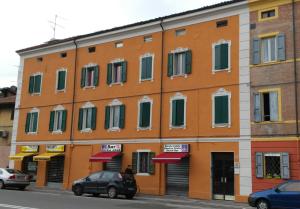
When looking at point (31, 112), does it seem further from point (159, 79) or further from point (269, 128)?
point (269, 128)

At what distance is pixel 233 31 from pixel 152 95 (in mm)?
6552

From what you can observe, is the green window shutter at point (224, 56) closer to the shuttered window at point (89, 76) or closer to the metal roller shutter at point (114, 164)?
the metal roller shutter at point (114, 164)

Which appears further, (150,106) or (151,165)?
(150,106)

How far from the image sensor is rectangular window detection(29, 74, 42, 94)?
3528 cm

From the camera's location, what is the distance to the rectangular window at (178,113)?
1059 inches

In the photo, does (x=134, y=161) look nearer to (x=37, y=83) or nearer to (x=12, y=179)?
(x=12, y=179)

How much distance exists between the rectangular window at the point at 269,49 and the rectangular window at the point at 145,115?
802 cm

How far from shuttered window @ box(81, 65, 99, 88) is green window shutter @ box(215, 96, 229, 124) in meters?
9.85

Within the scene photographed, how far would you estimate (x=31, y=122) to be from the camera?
35.2 m

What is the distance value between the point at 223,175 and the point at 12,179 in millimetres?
13832

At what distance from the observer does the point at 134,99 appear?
29.2 m

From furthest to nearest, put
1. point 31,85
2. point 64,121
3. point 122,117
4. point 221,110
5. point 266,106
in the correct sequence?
point 31,85
point 64,121
point 122,117
point 221,110
point 266,106

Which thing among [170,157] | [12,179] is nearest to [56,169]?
[12,179]

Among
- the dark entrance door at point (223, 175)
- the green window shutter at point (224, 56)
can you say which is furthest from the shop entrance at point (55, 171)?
the green window shutter at point (224, 56)
